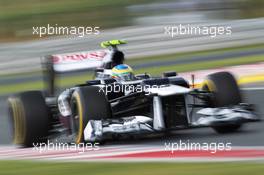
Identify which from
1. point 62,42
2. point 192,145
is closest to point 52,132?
point 192,145

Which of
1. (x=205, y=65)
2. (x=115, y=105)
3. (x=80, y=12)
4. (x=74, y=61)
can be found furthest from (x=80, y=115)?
(x=80, y=12)

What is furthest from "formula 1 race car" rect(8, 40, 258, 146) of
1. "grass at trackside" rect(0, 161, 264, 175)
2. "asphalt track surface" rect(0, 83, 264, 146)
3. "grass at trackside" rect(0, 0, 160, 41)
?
"grass at trackside" rect(0, 0, 160, 41)

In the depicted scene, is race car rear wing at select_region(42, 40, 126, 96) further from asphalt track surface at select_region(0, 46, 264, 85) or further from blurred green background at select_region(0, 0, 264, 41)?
blurred green background at select_region(0, 0, 264, 41)

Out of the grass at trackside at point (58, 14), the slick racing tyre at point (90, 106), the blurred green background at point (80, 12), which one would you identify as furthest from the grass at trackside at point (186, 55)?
the slick racing tyre at point (90, 106)

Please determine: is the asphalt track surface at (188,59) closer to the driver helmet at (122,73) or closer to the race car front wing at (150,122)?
the driver helmet at (122,73)

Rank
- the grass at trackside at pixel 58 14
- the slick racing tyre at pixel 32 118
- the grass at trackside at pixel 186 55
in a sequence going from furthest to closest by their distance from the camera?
1. the grass at trackside at pixel 58 14
2. the grass at trackside at pixel 186 55
3. the slick racing tyre at pixel 32 118

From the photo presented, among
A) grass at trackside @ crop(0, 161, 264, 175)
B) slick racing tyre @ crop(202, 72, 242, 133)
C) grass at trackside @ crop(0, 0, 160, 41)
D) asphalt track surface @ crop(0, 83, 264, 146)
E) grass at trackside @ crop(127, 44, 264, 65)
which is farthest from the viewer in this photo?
grass at trackside @ crop(0, 0, 160, 41)

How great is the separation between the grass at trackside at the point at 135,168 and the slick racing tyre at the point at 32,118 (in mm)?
2428

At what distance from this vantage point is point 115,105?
405 inches

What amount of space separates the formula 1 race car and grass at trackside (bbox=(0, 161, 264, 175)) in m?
1.76

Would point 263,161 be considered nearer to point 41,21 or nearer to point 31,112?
point 31,112

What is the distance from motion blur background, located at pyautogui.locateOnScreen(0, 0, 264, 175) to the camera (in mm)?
20172

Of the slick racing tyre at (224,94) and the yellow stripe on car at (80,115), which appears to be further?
the slick racing tyre at (224,94)

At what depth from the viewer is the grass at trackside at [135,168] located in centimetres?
693
